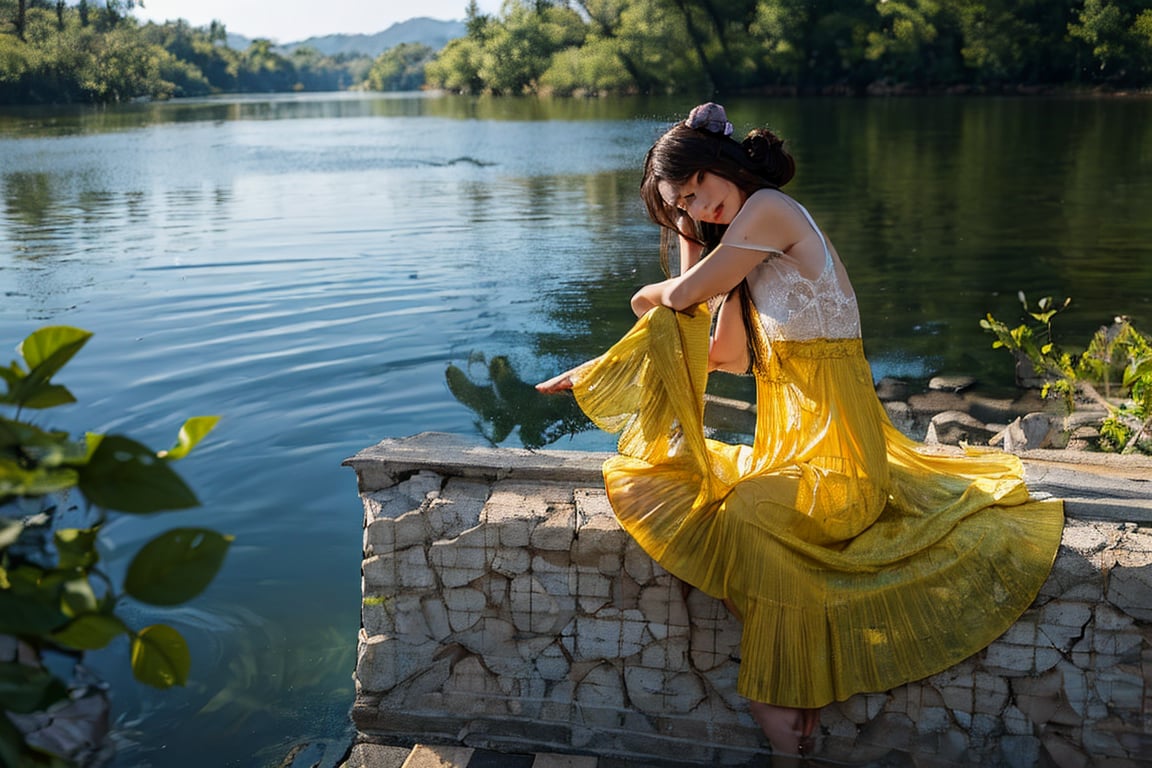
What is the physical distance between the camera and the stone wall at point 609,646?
8.89ft

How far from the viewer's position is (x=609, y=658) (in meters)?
2.99

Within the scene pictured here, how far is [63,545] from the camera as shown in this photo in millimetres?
790

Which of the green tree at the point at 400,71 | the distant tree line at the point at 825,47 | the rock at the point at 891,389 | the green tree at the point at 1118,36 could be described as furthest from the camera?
the green tree at the point at 400,71

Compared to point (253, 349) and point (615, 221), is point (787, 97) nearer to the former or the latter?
point (615, 221)

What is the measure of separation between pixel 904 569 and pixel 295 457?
4.03m

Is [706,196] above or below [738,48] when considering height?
below

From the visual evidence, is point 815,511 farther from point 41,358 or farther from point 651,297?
point 41,358

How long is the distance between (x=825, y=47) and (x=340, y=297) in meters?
49.9

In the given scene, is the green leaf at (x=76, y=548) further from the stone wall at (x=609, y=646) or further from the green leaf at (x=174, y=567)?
the stone wall at (x=609, y=646)

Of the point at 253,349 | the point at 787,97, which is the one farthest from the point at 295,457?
Result: the point at 787,97

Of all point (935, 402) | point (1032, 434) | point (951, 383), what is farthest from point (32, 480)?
point (951, 383)

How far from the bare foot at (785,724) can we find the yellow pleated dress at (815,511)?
0.08m

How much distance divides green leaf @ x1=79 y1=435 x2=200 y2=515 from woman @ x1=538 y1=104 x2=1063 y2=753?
2040 millimetres

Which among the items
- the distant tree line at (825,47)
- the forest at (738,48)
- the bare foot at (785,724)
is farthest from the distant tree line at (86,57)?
the bare foot at (785,724)
